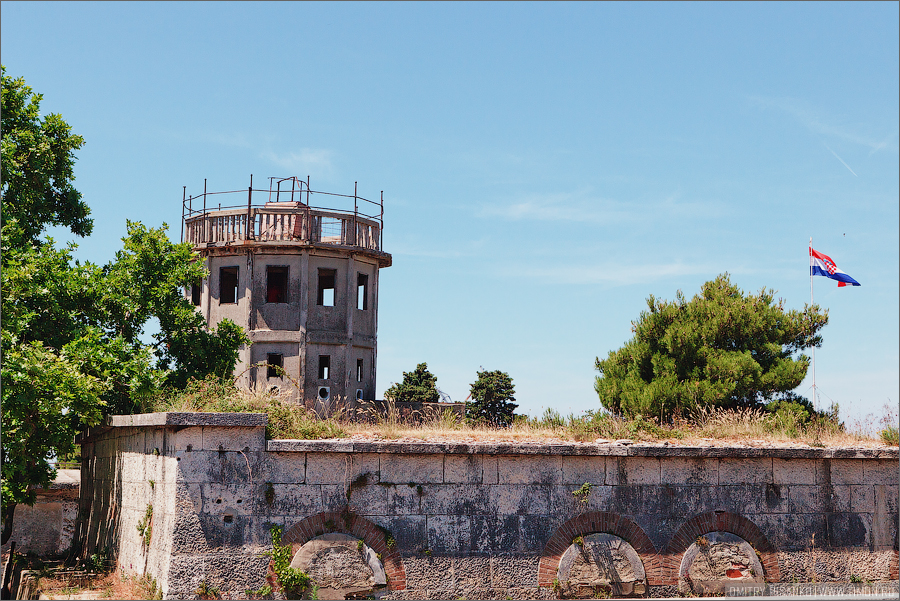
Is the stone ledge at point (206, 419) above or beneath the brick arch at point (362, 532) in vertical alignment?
above

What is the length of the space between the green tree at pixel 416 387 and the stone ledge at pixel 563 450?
80.1 ft

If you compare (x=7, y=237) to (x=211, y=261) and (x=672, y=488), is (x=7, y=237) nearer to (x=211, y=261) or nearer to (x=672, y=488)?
(x=211, y=261)

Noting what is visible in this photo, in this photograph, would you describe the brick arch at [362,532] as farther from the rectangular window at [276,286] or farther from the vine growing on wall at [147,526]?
the rectangular window at [276,286]

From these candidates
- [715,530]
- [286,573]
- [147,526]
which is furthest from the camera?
[715,530]

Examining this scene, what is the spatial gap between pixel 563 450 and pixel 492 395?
26568mm

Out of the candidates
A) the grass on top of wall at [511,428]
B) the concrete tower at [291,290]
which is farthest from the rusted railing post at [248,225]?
the grass on top of wall at [511,428]

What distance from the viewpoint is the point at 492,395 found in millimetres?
40375

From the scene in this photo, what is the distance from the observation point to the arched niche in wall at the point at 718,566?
46.4ft

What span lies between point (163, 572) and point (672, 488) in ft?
26.1

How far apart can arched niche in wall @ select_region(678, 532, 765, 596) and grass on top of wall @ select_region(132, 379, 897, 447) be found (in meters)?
1.65

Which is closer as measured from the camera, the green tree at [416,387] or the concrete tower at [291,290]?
the concrete tower at [291,290]

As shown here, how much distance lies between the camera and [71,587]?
45.3 feet

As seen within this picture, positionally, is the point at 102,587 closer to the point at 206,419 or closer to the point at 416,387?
the point at 206,419

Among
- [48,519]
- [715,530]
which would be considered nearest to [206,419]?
[715,530]
